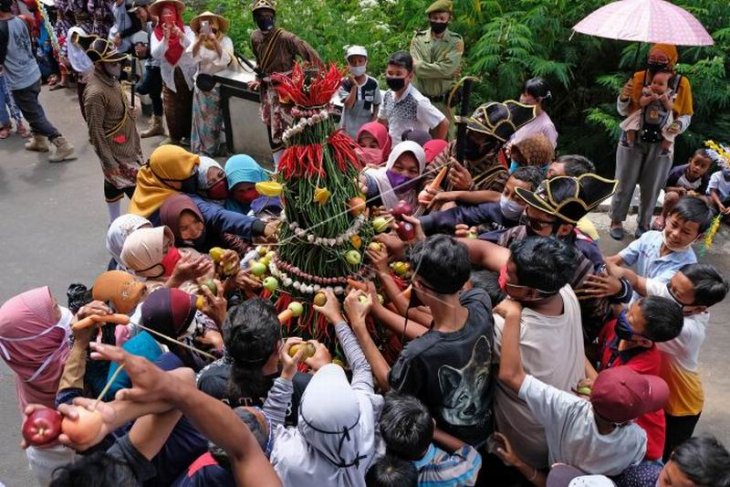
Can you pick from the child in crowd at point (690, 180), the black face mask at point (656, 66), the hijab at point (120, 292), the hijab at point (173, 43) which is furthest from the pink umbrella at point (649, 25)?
the hijab at point (173, 43)

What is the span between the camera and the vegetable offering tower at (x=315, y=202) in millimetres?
3023

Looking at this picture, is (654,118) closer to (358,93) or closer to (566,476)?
(358,93)

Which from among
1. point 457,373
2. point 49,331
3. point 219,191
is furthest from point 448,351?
point 219,191

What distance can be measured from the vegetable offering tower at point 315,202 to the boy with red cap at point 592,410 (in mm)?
854

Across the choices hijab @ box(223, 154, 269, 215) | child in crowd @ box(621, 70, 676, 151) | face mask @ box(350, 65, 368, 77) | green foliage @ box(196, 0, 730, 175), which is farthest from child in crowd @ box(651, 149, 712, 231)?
hijab @ box(223, 154, 269, 215)

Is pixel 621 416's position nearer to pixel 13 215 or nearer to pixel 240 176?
pixel 240 176

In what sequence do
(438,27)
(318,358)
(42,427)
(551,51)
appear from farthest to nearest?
(551,51) → (438,27) → (318,358) → (42,427)

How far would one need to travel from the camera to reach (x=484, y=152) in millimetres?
4305

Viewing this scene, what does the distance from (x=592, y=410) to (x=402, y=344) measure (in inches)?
38.9

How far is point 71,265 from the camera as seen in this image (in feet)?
21.1

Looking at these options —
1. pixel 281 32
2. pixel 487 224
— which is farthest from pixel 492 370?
pixel 281 32

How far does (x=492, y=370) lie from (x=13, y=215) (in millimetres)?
6308

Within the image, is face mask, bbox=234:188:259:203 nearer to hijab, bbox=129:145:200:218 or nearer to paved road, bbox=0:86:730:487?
hijab, bbox=129:145:200:218

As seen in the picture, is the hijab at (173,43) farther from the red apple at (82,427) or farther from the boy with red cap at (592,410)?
the red apple at (82,427)
